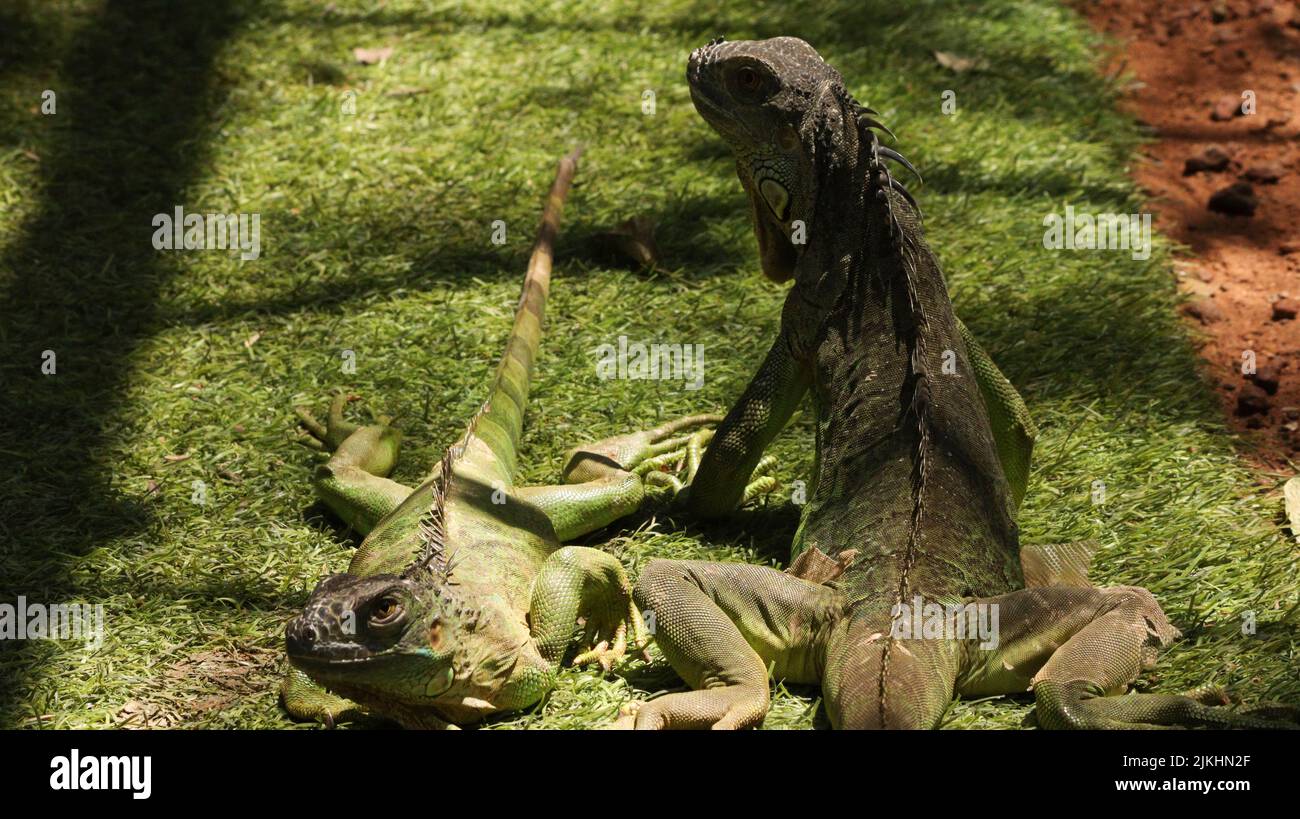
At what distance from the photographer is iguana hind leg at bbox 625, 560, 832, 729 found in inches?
137

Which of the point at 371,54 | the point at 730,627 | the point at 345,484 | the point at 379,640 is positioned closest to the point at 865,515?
the point at 730,627

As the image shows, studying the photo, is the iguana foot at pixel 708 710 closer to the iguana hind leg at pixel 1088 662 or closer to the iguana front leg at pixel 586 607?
the iguana front leg at pixel 586 607

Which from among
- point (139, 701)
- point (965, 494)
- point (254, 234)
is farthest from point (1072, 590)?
point (254, 234)

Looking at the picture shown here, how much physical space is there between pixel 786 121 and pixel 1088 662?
72.9 inches

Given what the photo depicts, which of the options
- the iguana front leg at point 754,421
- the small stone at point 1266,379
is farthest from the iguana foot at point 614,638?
the small stone at point 1266,379

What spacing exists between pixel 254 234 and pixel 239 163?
2.21 feet

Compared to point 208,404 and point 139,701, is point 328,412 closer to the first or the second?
point 208,404

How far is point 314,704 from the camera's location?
3641 mm

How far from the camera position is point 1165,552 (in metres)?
4.23

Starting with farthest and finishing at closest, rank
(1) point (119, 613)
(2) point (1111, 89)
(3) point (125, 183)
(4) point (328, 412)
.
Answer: (2) point (1111, 89) → (3) point (125, 183) → (4) point (328, 412) → (1) point (119, 613)

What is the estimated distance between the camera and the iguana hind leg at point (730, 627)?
3.49 m

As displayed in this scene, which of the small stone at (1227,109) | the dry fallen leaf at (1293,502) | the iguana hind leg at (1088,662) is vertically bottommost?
the iguana hind leg at (1088,662)

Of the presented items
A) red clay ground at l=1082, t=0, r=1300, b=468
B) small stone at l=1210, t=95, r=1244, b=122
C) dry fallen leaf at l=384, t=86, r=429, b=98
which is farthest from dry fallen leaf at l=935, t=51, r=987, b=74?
dry fallen leaf at l=384, t=86, r=429, b=98

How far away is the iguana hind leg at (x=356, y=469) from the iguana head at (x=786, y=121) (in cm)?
157
